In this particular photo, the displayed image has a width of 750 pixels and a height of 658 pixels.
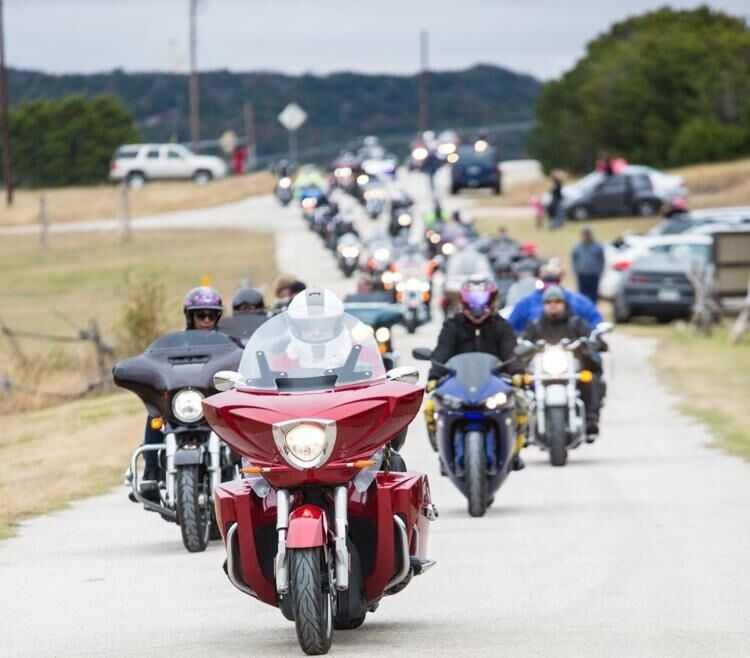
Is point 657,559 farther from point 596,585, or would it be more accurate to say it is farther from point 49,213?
point 49,213

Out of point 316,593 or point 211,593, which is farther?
point 211,593

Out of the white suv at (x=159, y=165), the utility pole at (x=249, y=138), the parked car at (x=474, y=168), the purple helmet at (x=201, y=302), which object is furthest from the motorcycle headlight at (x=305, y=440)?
the utility pole at (x=249, y=138)

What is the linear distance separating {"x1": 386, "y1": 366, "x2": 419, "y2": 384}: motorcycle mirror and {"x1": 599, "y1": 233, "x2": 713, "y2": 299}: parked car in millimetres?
28932

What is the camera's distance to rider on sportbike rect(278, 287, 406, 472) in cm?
940

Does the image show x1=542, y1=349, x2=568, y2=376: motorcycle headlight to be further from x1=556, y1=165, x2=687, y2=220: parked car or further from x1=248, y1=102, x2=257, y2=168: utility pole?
x1=248, y1=102, x2=257, y2=168: utility pole

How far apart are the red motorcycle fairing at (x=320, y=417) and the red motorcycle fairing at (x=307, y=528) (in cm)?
13

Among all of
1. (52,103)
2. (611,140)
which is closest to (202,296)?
(611,140)

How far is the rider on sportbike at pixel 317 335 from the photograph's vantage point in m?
9.40

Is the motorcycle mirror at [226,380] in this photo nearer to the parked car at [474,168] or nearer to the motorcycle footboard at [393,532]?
the motorcycle footboard at [393,532]

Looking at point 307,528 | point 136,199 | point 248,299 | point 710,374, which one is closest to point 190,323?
point 248,299

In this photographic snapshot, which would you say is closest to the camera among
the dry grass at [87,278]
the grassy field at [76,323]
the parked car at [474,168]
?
the grassy field at [76,323]

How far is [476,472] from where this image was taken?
48.5 ft

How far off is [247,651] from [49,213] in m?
73.4

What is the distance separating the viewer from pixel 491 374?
1513 centimetres
